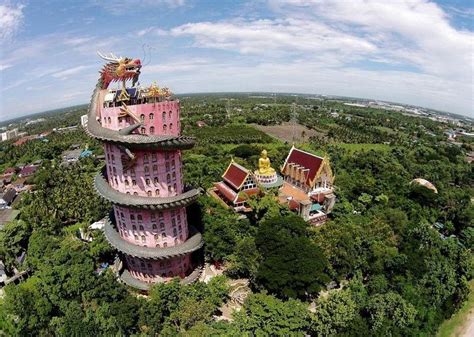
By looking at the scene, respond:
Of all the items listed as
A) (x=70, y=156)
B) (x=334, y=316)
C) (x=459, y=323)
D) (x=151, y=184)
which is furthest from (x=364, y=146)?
(x=151, y=184)

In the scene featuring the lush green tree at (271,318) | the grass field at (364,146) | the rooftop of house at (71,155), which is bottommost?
the lush green tree at (271,318)

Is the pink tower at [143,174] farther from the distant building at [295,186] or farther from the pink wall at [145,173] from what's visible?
the distant building at [295,186]

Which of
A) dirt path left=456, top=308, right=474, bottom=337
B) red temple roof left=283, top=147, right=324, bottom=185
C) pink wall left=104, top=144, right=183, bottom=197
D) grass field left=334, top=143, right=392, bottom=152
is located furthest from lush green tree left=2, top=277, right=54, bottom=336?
grass field left=334, top=143, right=392, bottom=152

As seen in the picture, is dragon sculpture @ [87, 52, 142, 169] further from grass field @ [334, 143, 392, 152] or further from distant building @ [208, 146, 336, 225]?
grass field @ [334, 143, 392, 152]

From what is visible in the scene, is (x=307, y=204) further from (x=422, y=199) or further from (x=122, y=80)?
(x=122, y=80)

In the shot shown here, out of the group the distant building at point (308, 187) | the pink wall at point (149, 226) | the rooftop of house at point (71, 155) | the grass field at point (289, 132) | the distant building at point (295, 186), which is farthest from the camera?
the grass field at point (289, 132)

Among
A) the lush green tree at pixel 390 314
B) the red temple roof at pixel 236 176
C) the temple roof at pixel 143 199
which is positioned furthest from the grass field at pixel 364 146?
the temple roof at pixel 143 199

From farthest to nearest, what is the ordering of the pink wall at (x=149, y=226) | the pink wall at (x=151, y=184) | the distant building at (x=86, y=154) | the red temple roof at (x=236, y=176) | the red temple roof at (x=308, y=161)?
the distant building at (x=86, y=154) < the red temple roof at (x=308, y=161) < the red temple roof at (x=236, y=176) < the pink wall at (x=149, y=226) < the pink wall at (x=151, y=184)
